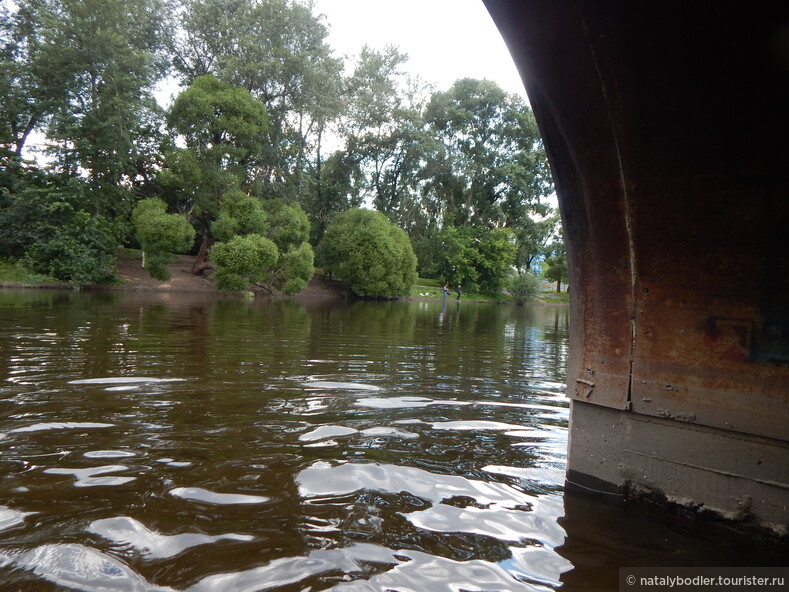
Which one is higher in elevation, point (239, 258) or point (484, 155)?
point (484, 155)

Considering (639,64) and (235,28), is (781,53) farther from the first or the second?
(235,28)

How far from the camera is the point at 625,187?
282 centimetres

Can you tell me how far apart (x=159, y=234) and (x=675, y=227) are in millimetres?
26908

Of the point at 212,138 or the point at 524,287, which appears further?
the point at 524,287

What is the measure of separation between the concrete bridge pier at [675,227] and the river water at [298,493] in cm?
37

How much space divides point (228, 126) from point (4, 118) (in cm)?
1126

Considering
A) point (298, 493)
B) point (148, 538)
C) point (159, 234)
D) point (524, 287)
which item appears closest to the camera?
point (148, 538)

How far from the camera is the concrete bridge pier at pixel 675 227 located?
2318mm

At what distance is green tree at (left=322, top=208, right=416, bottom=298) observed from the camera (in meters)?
34.3

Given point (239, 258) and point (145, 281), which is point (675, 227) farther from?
point (145, 281)

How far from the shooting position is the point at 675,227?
2.74 meters

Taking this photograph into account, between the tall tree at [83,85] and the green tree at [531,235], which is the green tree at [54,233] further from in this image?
the green tree at [531,235]

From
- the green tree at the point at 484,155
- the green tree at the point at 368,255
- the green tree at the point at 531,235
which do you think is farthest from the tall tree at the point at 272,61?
the green tree at the point at 531,235

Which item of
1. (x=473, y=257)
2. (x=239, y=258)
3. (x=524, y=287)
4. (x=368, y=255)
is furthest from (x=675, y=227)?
(x=524, y=287)
